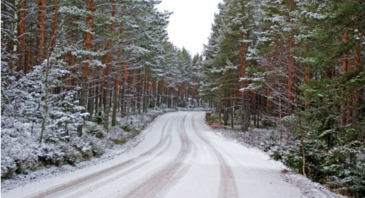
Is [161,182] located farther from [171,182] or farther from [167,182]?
[171,182]

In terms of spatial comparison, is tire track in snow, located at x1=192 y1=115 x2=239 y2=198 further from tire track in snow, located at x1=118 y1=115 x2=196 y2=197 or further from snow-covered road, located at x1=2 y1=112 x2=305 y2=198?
tire track in snow, located at x1=118 y1=115 x2=196 y2=197

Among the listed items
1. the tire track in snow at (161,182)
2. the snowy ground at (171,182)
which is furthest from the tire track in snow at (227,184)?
the tire track in snow at (161,182)

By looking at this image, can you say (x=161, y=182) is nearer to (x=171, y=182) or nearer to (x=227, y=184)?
(x=171, y=182)

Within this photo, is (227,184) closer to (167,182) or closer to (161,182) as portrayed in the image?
(167,182)

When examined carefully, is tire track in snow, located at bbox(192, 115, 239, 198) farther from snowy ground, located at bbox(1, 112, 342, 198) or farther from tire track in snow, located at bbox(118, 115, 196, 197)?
tire track in snow, located at bbox(118, 115, 196, 197)

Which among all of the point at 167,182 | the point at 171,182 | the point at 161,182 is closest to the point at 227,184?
the point at 171,182

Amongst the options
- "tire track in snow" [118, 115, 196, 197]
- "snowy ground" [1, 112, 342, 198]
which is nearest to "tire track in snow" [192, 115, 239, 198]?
"snowy ground" [1, 112, 342, 198]

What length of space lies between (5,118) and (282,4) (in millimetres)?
18925

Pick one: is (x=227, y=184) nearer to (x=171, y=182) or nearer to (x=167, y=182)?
(x=171, y=182)

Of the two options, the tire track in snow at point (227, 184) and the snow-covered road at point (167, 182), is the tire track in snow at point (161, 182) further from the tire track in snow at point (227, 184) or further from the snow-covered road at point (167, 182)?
the tire track in snow at point (227, 184)

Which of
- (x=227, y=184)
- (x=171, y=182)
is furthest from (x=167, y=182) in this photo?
(x=227, y=184)

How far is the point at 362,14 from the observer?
6.36 m

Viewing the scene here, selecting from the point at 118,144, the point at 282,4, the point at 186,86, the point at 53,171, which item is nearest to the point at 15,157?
the point at 53,171

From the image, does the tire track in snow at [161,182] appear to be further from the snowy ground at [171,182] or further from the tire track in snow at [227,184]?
the tire track in snow at [227,184]
